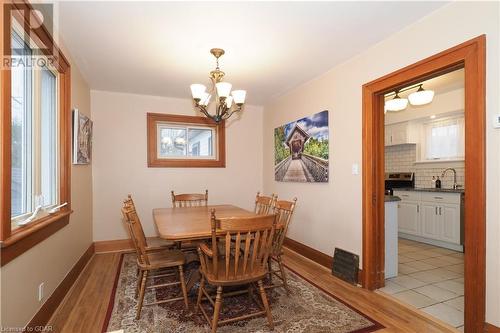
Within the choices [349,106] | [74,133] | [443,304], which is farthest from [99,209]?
[443,304]

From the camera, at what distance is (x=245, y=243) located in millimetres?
1957

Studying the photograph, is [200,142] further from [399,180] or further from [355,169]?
[399,180]

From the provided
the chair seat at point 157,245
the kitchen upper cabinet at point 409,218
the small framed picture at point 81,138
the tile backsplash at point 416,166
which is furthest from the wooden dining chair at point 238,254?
the tile backsplash at point 416,166

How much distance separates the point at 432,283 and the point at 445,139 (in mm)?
2907

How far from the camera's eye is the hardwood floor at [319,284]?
2.06 meters

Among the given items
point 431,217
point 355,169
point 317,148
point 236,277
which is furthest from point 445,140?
point 236,277

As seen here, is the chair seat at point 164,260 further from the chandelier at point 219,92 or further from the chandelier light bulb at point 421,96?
the chandelier light bulb at point 421,96

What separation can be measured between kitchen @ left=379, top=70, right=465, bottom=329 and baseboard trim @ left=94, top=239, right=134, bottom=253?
3.51 metres

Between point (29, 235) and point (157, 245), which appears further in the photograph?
point (157, 245)

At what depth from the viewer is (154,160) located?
4297 mm

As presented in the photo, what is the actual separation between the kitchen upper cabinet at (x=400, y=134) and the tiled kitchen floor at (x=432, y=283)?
204cm

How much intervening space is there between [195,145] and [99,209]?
5.82 feet

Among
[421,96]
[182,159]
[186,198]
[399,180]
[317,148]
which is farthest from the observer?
[399,180]

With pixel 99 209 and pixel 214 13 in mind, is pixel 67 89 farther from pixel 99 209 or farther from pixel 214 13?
pixel 99 209
